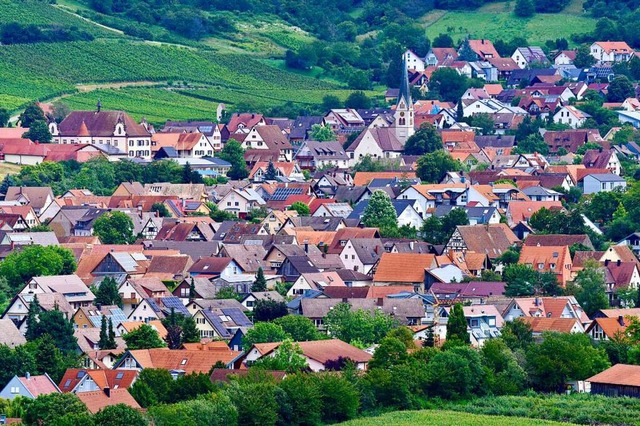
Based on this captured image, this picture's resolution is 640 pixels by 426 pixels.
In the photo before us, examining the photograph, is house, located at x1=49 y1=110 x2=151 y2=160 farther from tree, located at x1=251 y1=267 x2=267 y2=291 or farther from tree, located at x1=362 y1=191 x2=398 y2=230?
tree, located at x1=251 y1=267 x2=267 y2=291

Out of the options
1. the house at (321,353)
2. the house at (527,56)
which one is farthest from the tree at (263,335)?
the house at (527,56)

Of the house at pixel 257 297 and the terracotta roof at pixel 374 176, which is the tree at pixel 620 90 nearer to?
the terracotta roof at pixel 374 176

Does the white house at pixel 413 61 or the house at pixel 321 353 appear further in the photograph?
the white house at pixel 413 61

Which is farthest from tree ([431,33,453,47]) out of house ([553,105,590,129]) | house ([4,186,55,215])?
house ([4,186,55,215])

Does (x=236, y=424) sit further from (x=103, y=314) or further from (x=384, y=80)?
(x=384, y=80)

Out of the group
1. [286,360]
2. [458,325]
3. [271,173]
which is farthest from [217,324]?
[271,173]

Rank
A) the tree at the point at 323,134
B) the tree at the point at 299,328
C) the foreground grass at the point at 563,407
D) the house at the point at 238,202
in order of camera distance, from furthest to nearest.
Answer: the tree at the point at 323,134
the house at the point at 238,202
the tree at the point at 299,328
the foreground grass at the point at 563,407
